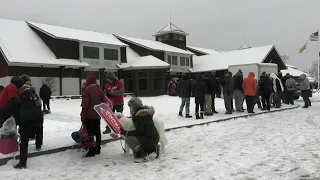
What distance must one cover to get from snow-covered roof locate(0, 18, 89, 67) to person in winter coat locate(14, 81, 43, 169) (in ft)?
67.2

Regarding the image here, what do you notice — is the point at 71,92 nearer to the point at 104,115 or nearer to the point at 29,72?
the point at 29,72

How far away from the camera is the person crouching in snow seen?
261 inches

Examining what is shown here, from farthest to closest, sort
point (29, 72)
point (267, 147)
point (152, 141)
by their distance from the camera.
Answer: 1. point (29, 72)
2. point (267, 147)
3. point (152, 141)

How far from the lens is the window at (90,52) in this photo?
31047 millimetres

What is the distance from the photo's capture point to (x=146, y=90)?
3362 centimetres

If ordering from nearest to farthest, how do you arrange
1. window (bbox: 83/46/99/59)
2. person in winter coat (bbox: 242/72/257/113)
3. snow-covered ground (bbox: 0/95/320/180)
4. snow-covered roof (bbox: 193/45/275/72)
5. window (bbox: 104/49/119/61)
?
snow-covered ground (bbox: 0/95/320/180)
person in winter coat (bbox: 242/72/257/113)
window (bbox: 83/46/99/59)
window (bbox: 104/49/119/61)
snow-covered roof (bbox: 193/45/275/72)

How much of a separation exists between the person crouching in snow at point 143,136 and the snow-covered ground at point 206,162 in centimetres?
24

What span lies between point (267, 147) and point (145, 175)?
10.2 feet

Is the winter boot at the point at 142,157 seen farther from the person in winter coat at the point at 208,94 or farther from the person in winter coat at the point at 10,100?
the person in winter coat at the point at 208,94

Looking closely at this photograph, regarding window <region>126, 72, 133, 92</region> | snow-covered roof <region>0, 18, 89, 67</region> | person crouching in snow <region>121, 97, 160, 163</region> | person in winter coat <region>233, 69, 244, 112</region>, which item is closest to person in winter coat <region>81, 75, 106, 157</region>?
person crouching in snow <region>121, 97, 160, 163</region>

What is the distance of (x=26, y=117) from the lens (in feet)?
20.8

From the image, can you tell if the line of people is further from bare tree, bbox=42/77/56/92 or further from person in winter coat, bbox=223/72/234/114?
bare tree, bbox=42/77/56/92

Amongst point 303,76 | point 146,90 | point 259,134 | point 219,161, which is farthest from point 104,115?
point 146,90

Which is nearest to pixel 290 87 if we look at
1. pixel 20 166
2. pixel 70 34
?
pixel 20 166
